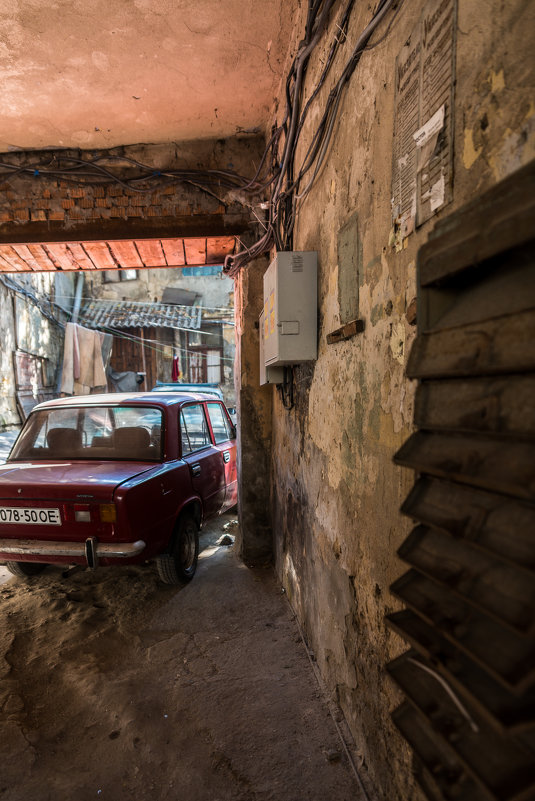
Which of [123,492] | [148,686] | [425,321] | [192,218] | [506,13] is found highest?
[192,218]

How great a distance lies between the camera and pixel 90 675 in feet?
8.05

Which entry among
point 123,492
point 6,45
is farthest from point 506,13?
point 6,45

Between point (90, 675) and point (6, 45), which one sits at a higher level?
point (6, 45)

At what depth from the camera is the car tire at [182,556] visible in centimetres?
346

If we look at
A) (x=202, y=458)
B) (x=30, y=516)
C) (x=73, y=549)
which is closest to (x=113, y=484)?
(x=73, y=549)

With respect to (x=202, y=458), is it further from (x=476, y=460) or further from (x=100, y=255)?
(x=476, y=460)

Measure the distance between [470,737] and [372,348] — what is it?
3.76 ft

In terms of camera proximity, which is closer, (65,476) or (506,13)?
(506,13)

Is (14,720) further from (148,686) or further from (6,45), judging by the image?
(6,45)

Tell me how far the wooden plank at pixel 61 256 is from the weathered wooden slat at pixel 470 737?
423cm

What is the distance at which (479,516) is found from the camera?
0.77 metres

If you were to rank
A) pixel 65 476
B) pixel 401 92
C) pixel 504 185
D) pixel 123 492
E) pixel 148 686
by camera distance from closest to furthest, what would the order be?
pixel 504 185 < pixel 401 92 < pixel 148 686 < pixel 123 492 < pixel 65 476

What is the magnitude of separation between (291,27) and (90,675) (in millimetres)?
4124

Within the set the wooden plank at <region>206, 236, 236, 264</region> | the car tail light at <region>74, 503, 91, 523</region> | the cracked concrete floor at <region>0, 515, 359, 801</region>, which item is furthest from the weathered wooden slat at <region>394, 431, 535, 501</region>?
the wooden plank at <region>206, 236, 236, 264</region>
